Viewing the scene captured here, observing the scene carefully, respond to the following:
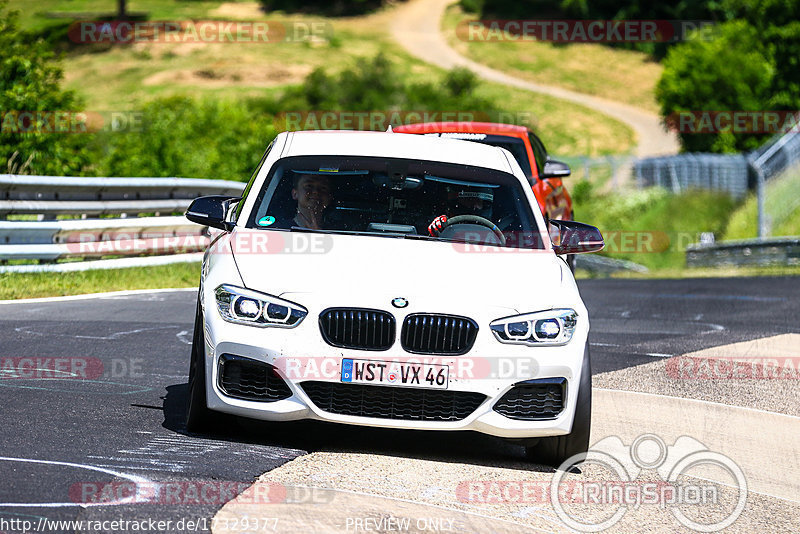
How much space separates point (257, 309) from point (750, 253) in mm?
19530

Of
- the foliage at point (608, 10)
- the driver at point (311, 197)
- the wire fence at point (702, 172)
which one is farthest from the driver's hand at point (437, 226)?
the foliage at point (608, 10)

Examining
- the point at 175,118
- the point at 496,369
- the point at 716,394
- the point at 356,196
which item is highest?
the point at 356,196

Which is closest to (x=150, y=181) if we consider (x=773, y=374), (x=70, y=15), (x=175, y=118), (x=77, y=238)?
(x=77, y=238)

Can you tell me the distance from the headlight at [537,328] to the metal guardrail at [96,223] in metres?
8.12

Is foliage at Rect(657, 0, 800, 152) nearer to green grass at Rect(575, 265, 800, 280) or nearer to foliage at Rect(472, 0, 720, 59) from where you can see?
green grass at Rect(575, 265, 800, 280)

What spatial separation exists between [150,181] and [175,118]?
42.8 metres

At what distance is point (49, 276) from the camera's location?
13445mm

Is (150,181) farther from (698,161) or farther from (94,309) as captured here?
(698,161)

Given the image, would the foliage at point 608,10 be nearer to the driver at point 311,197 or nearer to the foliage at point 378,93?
the foliage at point 378,93

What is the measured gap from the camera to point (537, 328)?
6176 mm

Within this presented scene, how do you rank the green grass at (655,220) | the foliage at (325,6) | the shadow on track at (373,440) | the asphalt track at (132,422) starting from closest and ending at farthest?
the asphalt track at (132,422) → the shadow on track at (373,440) → the green grass at (655,220) → the foliage at (325,6)

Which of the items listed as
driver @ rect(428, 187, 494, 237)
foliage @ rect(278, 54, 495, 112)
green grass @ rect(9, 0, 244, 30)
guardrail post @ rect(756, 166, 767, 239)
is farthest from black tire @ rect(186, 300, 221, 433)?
green grass @ rect(9, 0, 244, 30)

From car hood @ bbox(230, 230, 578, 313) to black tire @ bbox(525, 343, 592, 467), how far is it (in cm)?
41

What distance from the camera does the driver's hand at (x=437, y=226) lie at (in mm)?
7109
